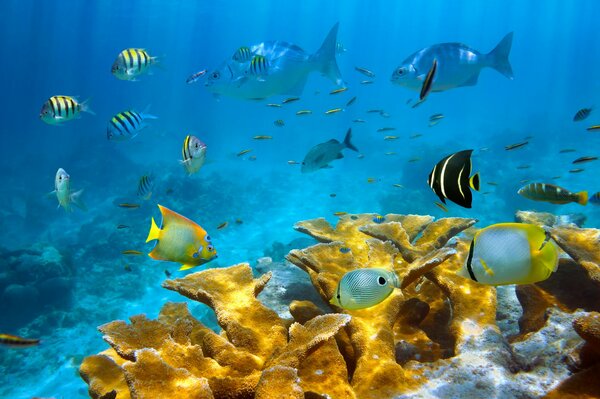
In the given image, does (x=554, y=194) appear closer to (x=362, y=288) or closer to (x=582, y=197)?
(x=582, y=197)

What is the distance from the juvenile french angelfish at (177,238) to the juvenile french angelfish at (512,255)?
69.9 inches

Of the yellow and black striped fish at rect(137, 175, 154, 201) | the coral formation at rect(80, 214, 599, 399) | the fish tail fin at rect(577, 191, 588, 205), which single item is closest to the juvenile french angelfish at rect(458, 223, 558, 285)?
the coral formation at rect(80, 214, 599, 399)

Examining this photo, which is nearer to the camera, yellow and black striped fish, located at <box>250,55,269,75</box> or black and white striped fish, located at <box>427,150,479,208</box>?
black and white striped fish, located at <box>427,150,479,208</box>

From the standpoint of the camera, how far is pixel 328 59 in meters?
6.46

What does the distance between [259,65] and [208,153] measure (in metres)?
38.4

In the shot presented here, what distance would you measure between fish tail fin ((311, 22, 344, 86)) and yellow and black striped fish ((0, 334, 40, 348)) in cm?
594

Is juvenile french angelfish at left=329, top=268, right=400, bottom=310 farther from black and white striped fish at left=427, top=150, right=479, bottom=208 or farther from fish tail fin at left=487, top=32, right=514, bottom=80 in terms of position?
fish tail fin at left=487, top=32, right=514, bottom=80

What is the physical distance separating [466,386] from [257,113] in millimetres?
84658

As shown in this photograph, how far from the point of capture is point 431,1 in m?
98.5

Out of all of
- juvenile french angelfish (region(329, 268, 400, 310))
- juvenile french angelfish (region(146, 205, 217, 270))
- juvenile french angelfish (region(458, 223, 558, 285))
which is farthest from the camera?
juvenile french angelfish (region(146, 205, 217, 270))

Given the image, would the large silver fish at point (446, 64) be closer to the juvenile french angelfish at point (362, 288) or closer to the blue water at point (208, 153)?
the juvenile french angelfish at point (362, 288)

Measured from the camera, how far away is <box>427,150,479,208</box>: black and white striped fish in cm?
179

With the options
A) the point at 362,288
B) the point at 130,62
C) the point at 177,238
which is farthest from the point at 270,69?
the point at 362,288

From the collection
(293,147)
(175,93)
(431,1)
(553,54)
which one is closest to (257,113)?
(293,147)
